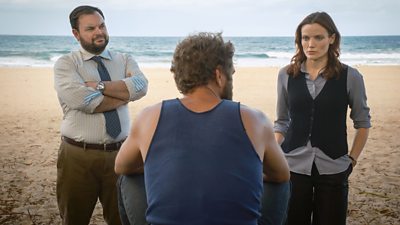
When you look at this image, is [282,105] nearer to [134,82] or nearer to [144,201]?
[134,82]

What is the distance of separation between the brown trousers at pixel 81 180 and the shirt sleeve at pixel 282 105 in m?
1.33

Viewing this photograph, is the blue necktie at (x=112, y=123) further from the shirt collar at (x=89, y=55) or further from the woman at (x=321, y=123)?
the woman at (x=321, y=123)

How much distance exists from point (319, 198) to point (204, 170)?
1.57 metres

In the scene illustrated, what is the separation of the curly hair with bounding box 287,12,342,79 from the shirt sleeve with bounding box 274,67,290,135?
7 cm

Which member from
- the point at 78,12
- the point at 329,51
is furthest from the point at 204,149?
the point at 78,12

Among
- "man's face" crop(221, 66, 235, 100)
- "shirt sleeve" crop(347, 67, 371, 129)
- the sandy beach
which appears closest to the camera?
"man's face" crop(221, 66, 235, 100)

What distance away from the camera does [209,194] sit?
5.92 feet

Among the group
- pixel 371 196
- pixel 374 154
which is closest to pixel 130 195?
pixel 371 196

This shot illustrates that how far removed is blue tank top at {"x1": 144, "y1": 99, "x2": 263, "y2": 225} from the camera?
1.81 meters

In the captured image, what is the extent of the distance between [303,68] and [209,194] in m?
1.73

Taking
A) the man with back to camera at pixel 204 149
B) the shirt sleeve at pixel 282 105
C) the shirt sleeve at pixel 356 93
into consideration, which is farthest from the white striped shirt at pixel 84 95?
the shirt sleeve at pixel 356 93

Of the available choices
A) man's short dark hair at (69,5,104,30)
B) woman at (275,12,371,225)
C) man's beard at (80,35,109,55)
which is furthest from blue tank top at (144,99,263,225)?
man's short dark hair at (69,5,104,30)

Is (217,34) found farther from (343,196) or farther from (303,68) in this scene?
(343,196)

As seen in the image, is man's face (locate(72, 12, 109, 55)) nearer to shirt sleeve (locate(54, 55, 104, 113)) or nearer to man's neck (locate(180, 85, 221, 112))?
shirt sleeve (locate(54, 55, 104, 113))
